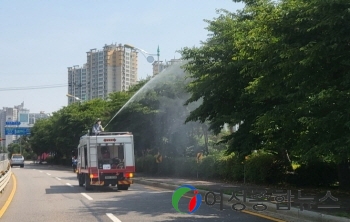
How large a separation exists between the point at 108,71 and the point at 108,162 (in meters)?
48.9

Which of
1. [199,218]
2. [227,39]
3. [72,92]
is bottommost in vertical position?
[199,218]

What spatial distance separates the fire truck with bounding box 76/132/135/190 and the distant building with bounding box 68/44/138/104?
4318 centimetres

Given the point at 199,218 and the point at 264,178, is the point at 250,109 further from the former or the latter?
the point at 199,218

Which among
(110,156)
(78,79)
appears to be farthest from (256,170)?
(78,79)

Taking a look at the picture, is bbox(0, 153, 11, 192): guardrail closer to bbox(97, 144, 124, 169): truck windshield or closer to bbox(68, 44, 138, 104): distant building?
bbox(97, 144, 124, 169): truck windshield

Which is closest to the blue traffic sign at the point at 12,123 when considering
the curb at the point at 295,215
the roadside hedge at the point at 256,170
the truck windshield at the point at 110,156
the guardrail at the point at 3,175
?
the guardrail at the point at 3,175

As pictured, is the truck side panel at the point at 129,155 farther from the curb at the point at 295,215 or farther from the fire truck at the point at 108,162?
the curb at the point at 295,215

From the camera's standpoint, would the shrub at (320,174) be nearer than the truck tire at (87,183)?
Yes

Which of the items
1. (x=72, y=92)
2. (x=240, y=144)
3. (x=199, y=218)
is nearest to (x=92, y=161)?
(x=240, y=144)

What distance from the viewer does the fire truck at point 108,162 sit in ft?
73.9

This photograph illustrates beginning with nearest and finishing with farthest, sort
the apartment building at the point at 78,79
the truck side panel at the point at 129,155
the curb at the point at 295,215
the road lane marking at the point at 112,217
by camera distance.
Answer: the curb at the point at 295,215, the road lane marking at the point at 112,217, the truck side panel at the point at 129,155, the apartment building at the point at 78,79

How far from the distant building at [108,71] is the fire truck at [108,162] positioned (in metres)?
43.2

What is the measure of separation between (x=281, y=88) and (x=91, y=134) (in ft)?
40.4

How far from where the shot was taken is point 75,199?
1883 centimetres
